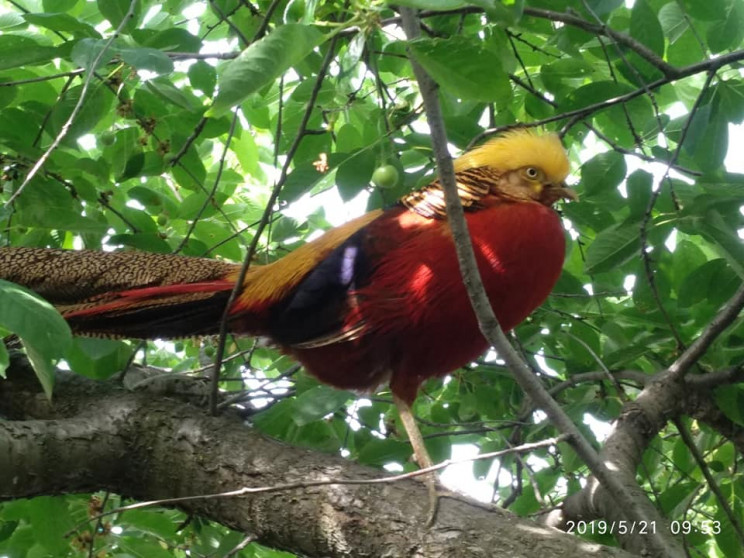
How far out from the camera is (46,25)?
10.1 feet

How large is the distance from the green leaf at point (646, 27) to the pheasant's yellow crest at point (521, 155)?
1.89 feet

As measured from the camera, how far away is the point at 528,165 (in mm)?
3736

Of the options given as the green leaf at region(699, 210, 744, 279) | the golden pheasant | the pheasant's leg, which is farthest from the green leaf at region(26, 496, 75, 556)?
the green leaf at region(699, 210, 744, 279)

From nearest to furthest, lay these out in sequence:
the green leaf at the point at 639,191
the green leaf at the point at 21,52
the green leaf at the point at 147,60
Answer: the green leaf at the point at 147,60
the green leaf at the point at 21,52
the green leaf at the point at 639,191

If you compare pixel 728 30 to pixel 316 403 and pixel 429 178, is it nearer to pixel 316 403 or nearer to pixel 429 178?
pixel 429 178

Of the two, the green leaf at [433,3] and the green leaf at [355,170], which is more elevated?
the green leaf at [355,170]

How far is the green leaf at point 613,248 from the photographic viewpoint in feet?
10.8

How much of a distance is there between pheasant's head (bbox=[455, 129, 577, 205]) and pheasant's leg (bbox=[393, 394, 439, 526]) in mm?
969

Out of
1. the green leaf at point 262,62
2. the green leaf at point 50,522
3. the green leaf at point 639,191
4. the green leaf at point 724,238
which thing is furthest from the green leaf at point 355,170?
the green leaf at point 50,522

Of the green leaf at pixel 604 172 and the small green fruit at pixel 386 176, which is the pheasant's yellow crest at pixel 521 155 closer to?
the green leaf at pixel 604 172

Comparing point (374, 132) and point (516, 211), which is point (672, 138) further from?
point (374, 132)

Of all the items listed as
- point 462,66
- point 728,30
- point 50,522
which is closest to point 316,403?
point 50,522

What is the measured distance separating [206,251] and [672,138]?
2076mm

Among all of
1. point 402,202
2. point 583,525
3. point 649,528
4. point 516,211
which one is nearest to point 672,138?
point 516,211
